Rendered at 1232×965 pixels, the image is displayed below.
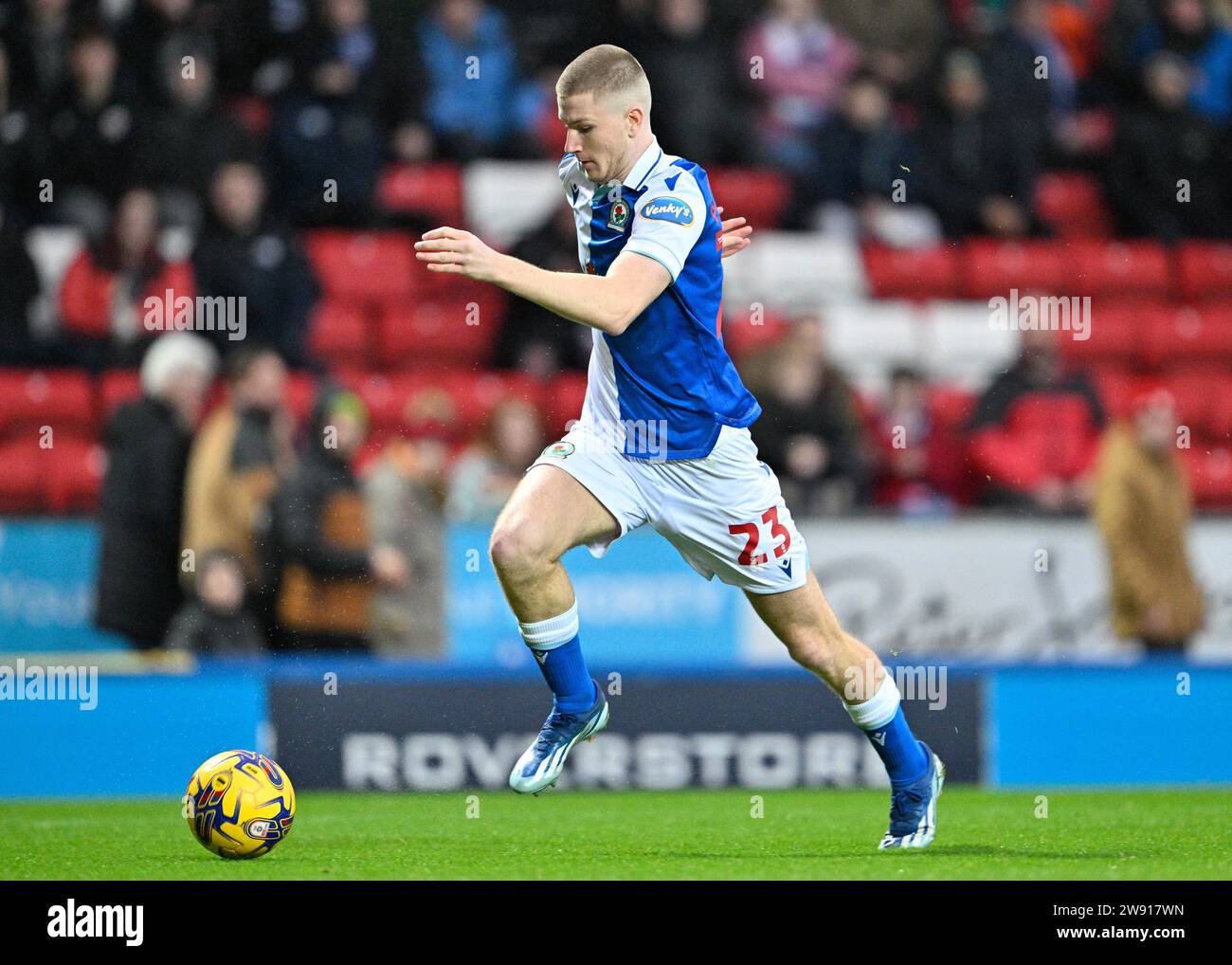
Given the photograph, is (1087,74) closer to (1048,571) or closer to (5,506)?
(1048,571)

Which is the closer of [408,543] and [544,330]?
[408,543]

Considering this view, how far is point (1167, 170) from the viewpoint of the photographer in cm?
1541

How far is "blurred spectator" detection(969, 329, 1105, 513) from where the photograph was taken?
11.9 meters

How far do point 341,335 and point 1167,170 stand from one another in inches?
255

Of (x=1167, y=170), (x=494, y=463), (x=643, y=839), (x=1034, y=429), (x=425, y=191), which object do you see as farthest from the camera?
(x=1167, y=170)

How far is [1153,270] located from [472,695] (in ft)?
23.2

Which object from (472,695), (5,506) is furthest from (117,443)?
(472,695)

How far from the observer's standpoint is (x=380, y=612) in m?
10.8

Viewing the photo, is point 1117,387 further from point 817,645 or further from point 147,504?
point 817,645

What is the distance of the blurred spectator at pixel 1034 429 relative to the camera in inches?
468

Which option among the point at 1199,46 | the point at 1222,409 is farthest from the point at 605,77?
the point at 1199,46

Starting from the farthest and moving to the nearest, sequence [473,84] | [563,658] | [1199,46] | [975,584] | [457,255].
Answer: [1199,46], [473,84], [975,584], [563,658], [457,255]

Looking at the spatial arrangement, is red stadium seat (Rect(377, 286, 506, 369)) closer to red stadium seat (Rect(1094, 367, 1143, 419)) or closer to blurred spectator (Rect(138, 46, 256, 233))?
blurred spectator (Rect(138, 46, 256, 233))

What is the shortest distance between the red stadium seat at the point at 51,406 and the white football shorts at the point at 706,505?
6289 millimetres
